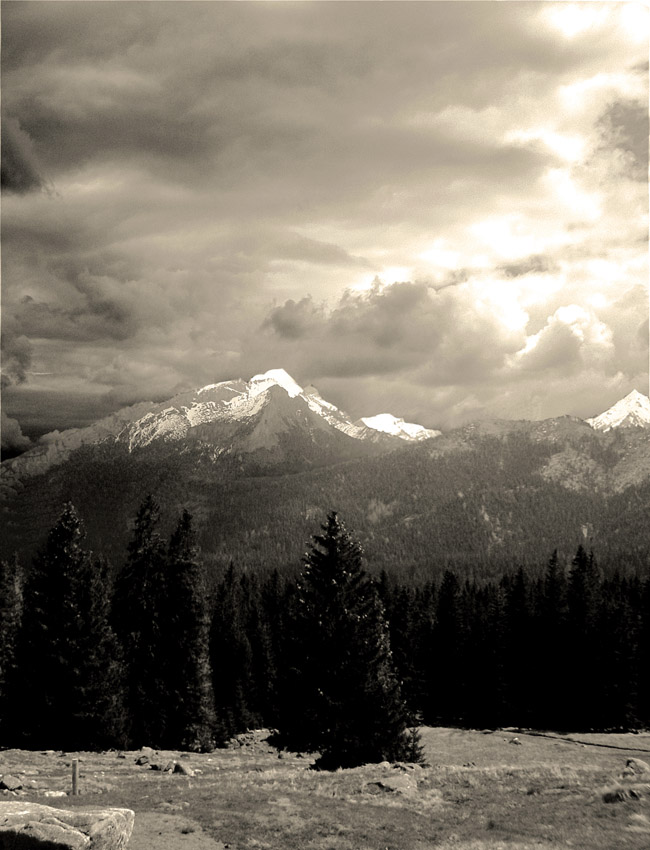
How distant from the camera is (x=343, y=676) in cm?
3734

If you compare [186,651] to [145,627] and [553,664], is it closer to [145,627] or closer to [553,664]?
[145,627]

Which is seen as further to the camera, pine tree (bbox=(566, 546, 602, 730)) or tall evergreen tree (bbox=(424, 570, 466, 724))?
tall evergreen tree (bbox=(424, 570, 466, 724))

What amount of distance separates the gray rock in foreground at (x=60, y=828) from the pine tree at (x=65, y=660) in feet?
98.7

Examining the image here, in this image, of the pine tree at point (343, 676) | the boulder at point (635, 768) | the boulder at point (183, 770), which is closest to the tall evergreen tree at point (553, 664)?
the pine tree at point (343, 676)

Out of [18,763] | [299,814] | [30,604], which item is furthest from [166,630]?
[299,814]

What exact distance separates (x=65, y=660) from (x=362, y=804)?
2534 cm

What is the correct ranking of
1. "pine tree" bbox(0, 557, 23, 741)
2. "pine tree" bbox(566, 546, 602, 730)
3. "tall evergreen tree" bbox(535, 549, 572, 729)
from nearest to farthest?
"pine tree" bbox(0, 557, 23, 741) → "pine tree" bbox(566, 546, 602, 730) → "tall evergreen tree" bbox(535, 549, 572, 729)

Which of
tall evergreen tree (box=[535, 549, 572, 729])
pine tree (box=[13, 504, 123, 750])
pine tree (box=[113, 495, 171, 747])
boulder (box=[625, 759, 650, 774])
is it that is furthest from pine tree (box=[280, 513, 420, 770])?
tall evergreen tree (box=[535, 549, 572, 729])

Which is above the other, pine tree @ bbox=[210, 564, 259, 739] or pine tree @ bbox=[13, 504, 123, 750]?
pine tree @ bbox=[13, 504, 123, 750]

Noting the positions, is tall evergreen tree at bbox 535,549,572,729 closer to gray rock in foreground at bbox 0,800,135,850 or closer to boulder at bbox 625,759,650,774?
boulder at bbox 625,759,650,774

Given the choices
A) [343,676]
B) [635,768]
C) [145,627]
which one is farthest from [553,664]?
[635,768]

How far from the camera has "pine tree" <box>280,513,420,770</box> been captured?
36.8m

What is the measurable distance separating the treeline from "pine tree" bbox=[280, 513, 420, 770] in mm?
75

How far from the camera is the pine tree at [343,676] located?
121ft
